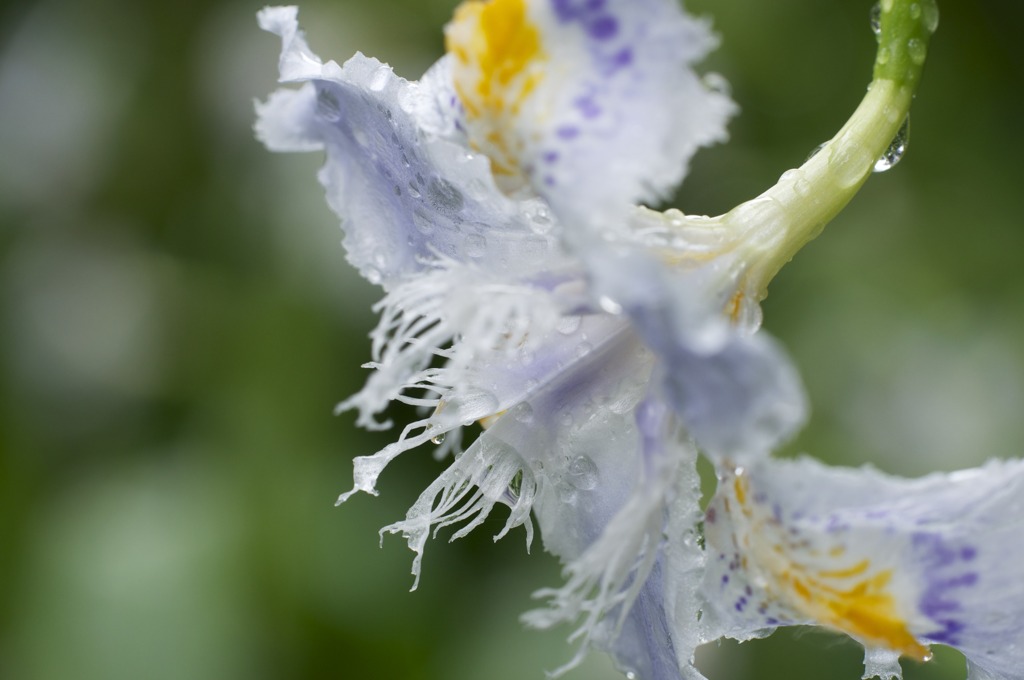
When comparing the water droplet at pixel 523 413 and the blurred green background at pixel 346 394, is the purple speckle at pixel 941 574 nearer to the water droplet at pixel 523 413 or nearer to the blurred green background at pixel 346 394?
the water droplet at pixel 523 413

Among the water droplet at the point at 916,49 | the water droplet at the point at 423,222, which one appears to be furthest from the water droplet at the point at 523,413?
the water droplet at the point at 916,49

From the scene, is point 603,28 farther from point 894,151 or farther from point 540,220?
point 894,151

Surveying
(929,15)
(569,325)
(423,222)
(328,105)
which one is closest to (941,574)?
(569,325)

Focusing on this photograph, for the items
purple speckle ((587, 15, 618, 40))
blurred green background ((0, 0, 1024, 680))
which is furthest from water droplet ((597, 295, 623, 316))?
blurred green background ((0, 0, 1024, 680))

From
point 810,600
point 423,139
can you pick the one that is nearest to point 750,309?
point 810,600

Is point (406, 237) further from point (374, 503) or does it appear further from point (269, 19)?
point (374, 503)

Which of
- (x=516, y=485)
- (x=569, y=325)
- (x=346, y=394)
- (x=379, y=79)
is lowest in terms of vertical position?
(x=516, y=485)
